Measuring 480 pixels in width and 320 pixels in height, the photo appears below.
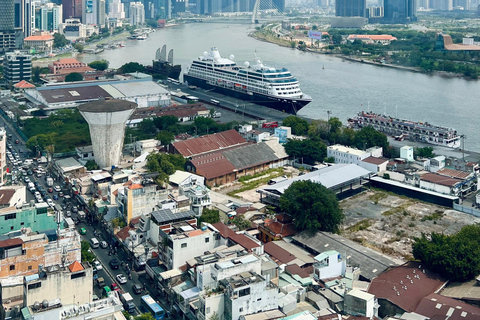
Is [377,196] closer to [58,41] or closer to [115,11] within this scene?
[58,41]

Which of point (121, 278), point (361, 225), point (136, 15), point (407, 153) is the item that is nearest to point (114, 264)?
point (121, 278)

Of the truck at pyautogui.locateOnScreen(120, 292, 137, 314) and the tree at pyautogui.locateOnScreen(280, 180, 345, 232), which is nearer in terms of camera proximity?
the truck at pyautogui.locateOnScreen(120, 292, 137, 314)

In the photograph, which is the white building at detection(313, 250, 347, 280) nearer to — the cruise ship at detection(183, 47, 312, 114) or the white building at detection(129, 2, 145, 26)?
the cruise ship at detection(183, 47, 312, 114)

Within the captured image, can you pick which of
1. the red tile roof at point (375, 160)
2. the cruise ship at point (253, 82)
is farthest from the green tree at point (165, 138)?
the cruise ship at point (253, 82)

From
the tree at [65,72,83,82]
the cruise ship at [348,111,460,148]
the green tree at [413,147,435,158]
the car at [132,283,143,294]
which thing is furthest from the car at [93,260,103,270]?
the tree at [65,72,83,82]

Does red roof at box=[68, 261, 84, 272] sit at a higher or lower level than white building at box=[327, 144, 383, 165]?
lower

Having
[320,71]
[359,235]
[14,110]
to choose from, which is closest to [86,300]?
[359,235]

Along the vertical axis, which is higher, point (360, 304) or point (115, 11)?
point (115, 11)
